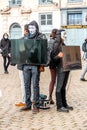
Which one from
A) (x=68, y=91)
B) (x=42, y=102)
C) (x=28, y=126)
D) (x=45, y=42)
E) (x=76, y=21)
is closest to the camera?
(x=28, y=126)

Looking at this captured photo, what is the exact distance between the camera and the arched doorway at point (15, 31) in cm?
5084

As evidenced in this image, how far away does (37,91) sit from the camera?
376 inches

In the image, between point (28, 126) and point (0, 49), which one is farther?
point (0, 49)

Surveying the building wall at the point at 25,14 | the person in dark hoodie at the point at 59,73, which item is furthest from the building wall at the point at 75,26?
the person in dark hoodie at the point at 59,73

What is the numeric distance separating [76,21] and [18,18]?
618 centimetres

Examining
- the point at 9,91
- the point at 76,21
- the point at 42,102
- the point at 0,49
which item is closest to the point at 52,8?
the point at 76,21

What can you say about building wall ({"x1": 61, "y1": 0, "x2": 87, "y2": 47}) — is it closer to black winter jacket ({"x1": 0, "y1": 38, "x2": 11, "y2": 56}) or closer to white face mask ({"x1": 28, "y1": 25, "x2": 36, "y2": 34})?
black winter jacket ({"x1": 0, "y1": 38, "x2": 11, "y2": 56})

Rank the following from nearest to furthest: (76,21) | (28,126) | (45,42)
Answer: (28,126) < (45,42) < (76,21)

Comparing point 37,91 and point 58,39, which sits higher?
point 58,39

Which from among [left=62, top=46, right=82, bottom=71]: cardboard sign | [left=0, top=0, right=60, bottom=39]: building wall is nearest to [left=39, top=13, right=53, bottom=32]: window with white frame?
[left=0, top=0, right=60, bottom=39]: building wall

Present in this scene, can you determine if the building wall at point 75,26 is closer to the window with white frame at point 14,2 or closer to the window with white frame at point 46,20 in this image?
the window with white frame at point 46,20

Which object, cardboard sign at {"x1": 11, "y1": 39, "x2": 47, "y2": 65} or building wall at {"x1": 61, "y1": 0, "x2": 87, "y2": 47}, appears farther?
building wall at {"x1": 61, "y1": 0, "x2": 87, "y2": 47}

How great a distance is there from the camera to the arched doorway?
5084cm

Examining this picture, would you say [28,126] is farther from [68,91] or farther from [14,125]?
[68,91]
